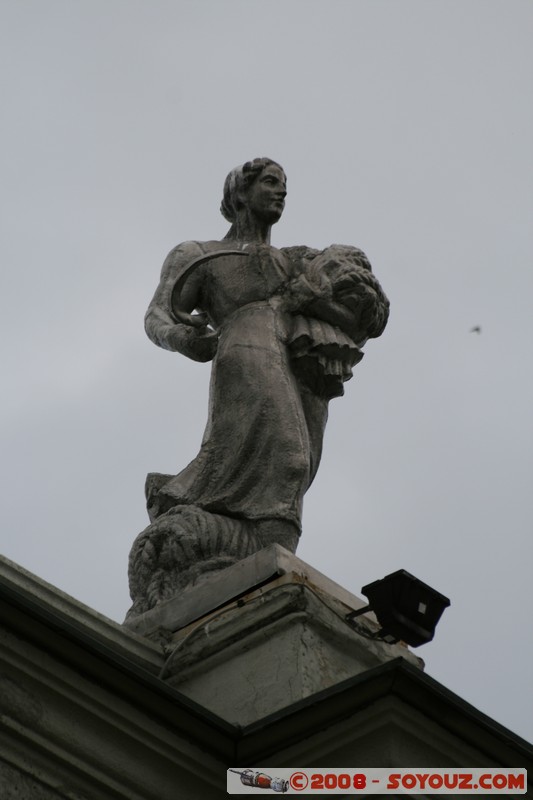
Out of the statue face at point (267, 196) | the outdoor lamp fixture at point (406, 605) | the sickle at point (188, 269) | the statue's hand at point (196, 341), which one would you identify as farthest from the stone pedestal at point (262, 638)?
the statue face at point (267, 196)

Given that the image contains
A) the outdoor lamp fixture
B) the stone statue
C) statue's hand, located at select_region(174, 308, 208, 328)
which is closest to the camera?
the outdoor lamp fixture

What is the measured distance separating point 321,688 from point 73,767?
128 cm

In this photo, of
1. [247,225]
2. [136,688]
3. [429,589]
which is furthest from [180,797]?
[247,225]

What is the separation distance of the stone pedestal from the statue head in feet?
7.86

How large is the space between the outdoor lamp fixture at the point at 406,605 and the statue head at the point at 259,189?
298cm

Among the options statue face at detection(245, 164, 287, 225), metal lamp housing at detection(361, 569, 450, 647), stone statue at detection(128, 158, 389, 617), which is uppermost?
statue face at detection(245, 164, 287, 225)

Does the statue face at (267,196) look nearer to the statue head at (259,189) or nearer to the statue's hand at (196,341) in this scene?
the statue head at (259,189)

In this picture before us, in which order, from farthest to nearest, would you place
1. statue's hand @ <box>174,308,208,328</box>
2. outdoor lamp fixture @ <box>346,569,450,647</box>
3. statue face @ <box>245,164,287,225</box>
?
statue face @ <box>245,164,287,225</box>, statue's hand @ <box>174,308,208,328</box>, outdoor lamp fixture @ <box>346,569,450,647</box>

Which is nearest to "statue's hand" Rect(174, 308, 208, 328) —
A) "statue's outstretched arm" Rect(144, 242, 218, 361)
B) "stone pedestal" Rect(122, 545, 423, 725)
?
"statue's outstretched arm" Rect(144, 242, 218, 361)

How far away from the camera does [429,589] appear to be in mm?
6906

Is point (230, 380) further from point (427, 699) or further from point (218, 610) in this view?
point (427, 699)

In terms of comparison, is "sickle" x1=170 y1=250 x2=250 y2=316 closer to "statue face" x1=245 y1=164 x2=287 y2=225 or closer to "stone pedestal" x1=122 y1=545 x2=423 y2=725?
"statue face" x1=245 y1=164 x2=287 y2=225

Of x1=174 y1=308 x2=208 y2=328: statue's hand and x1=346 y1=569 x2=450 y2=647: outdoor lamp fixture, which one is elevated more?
x1=174 y1=308 x2=208 y2=328: statue's hand

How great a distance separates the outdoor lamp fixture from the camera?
6.84 meters
